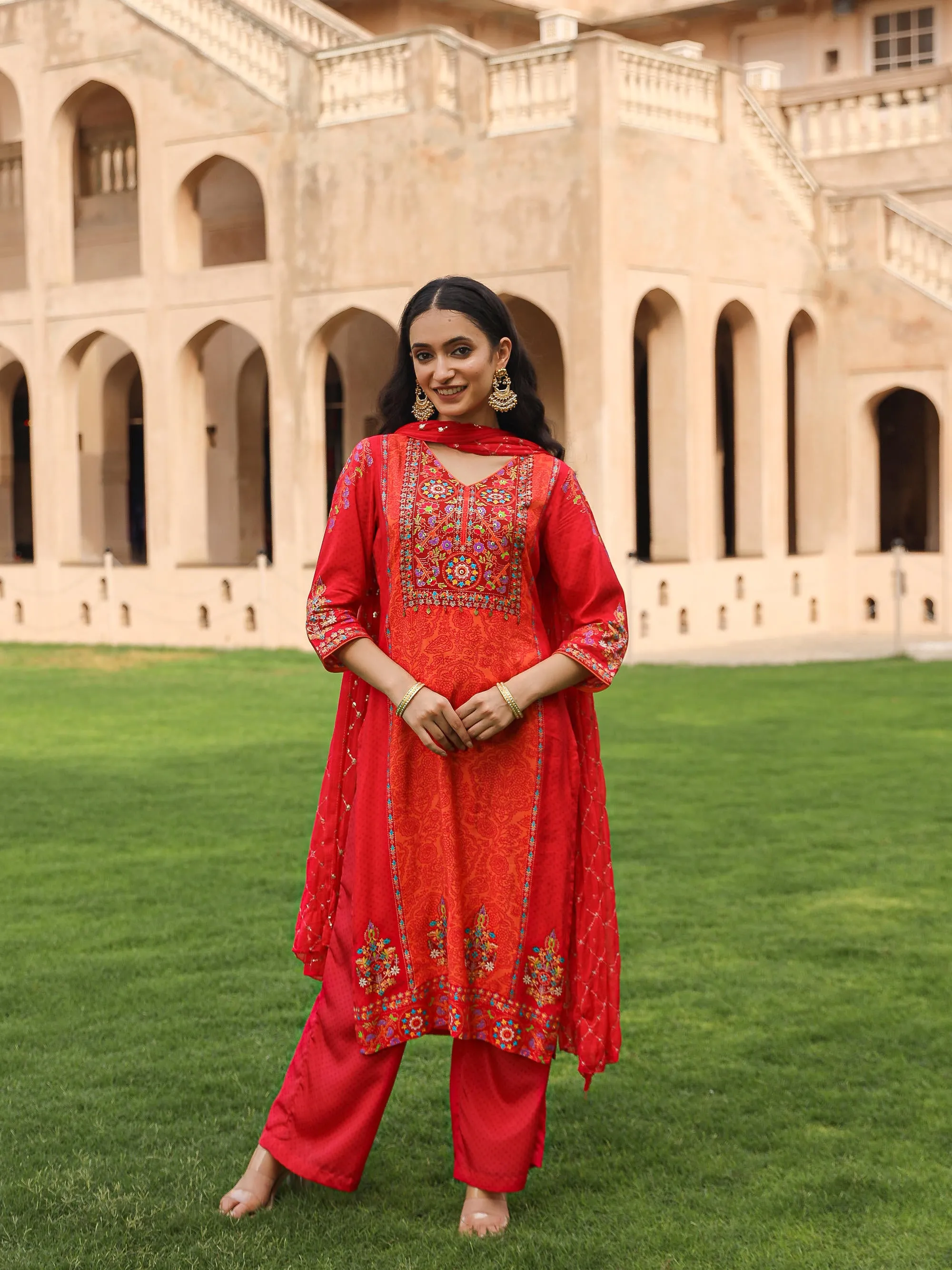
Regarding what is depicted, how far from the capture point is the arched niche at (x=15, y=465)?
25.9m

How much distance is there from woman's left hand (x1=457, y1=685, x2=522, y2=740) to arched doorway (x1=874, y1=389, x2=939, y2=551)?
75.4 ft

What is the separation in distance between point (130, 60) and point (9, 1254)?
20.1 meters

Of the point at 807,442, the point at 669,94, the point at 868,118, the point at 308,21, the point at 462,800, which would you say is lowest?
the point at 462,800

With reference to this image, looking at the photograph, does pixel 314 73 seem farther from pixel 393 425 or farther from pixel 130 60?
pixel 393 425

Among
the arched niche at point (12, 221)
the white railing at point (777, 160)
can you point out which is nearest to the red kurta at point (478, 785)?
the white railing at point (777, 160)

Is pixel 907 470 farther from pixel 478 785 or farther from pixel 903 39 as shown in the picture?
pixel 478 785

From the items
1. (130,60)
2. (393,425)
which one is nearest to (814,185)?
(130,60)

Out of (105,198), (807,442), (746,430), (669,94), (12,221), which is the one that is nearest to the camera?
(669,94)

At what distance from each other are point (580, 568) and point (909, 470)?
23609 mm

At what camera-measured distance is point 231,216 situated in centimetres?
2361

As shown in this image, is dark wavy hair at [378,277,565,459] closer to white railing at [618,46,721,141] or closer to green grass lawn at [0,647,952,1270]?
green grass lawn at [0,647,952,1270]

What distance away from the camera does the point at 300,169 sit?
2034cm

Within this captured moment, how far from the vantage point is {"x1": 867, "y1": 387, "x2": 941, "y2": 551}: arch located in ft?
85.3

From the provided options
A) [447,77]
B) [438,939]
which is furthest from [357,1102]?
[447,77]
